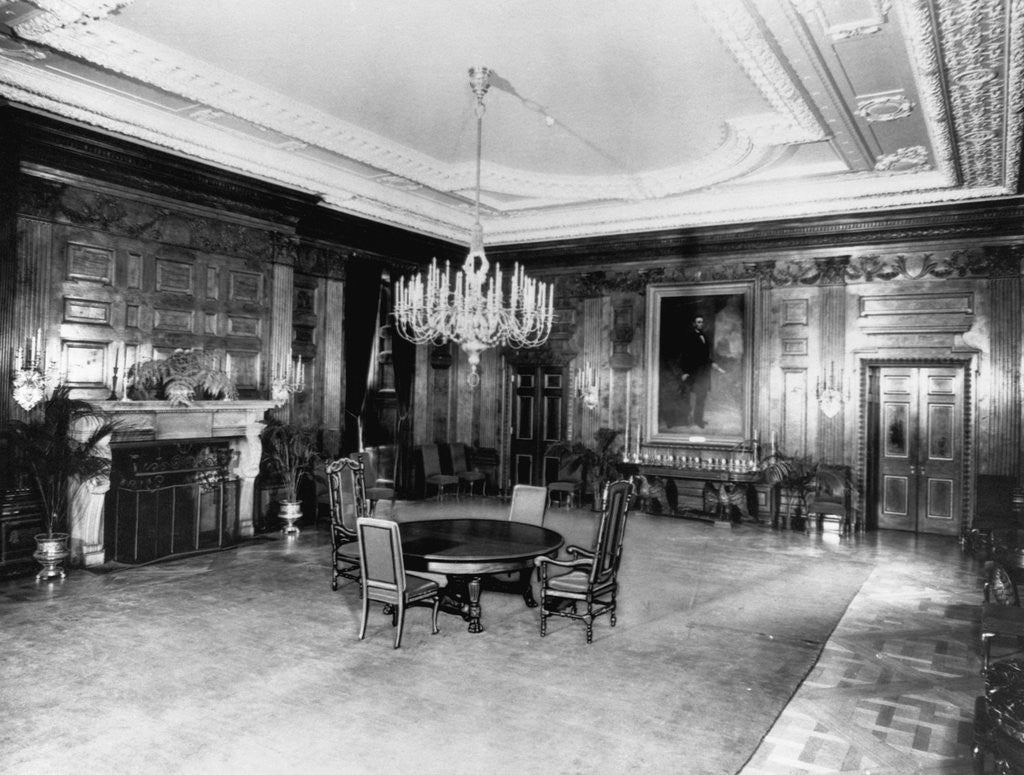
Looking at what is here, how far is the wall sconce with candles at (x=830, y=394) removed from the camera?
9.45 metres

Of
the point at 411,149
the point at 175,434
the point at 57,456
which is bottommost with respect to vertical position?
the point at 57,456

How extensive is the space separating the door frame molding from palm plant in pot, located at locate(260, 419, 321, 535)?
266 inches

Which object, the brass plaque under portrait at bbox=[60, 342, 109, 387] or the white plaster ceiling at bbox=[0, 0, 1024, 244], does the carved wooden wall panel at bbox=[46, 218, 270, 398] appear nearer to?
the brass plaque under portrait at bbox=[60, 342, 109, 387]

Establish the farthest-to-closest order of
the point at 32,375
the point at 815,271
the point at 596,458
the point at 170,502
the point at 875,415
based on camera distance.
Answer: the point at 596,458, the point at 815,271, the point at 875,415, the point at 170,502, the point at 32,375

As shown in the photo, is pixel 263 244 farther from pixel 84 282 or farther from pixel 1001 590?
pixel 1001 590

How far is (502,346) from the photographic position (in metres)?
12.0

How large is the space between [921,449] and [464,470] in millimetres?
6348

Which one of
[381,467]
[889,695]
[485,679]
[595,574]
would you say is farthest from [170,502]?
[889,695]

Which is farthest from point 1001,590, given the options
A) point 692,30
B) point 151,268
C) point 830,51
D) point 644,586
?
point 151,268

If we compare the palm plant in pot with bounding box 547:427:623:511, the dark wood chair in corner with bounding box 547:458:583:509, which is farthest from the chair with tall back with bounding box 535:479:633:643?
the dark wood chair in corner with bounding box 547:458:583:509

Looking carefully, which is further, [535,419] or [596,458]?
[535,419]

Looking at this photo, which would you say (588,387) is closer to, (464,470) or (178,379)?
(464,470)

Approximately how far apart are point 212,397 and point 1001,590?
6958 mm

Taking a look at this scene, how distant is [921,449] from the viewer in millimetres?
9367
